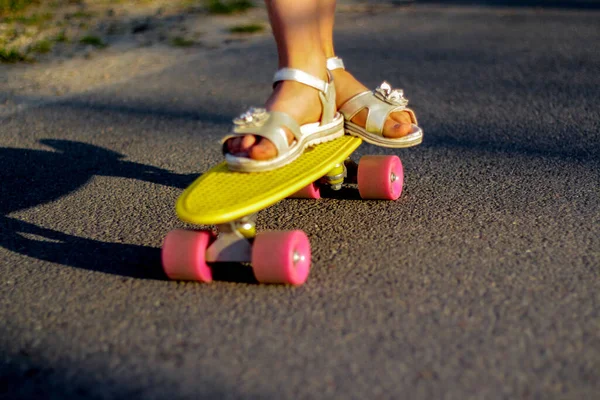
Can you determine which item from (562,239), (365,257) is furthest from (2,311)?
(562,239)

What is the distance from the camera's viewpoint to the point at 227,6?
6.61 m

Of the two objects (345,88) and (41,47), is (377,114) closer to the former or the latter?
(345,88)

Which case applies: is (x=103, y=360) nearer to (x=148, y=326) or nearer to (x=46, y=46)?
(x=148, y=326)

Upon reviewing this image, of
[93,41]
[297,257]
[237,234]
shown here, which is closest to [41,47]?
[93,41]

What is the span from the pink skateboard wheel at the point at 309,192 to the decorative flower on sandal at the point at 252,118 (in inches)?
16.4

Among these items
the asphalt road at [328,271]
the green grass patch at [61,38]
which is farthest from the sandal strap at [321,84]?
the green grass patch at [61,38]

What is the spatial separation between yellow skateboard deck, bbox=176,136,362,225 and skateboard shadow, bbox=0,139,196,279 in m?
0.26

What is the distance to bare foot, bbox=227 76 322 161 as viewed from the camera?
210 cm

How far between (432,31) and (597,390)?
459cm

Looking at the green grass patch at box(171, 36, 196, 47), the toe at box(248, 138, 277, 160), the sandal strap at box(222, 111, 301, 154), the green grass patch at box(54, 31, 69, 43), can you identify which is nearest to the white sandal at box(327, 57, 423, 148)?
the sandal strap at box(222, 111, 301, 154)

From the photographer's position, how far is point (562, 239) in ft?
6.99

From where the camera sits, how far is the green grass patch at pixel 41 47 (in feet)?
16.6

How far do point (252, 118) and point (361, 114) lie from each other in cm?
48

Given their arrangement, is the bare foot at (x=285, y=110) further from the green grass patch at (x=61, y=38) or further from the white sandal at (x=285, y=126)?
the green grass patch at (x=61, y=38)
